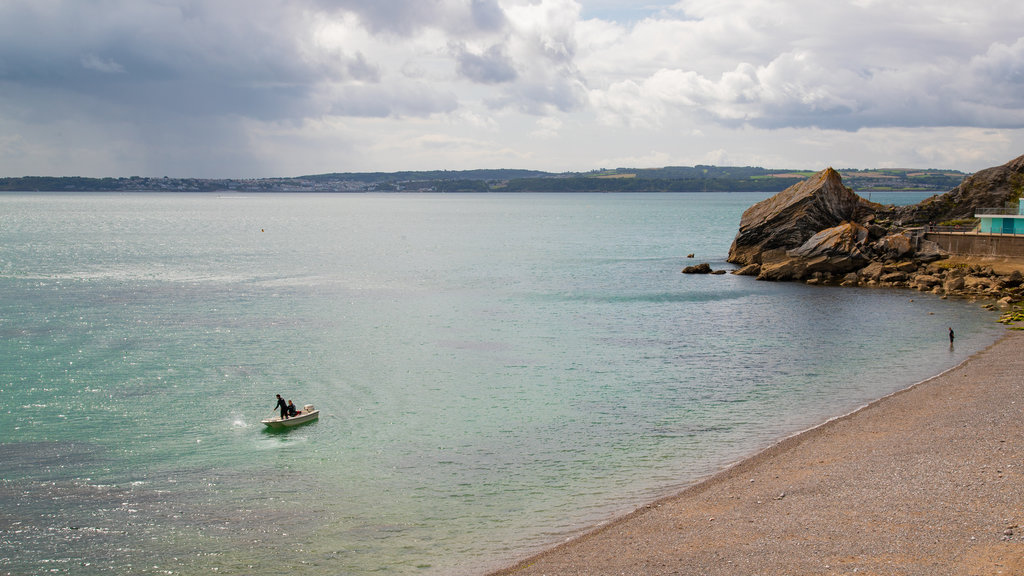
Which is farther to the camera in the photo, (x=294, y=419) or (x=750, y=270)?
(x=750, y=270)

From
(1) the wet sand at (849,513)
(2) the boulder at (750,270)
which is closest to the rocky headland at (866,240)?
(2) the boulder at (750,270)

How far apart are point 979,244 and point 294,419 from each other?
6429 centimetres

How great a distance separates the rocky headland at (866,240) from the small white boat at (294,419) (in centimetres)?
5336

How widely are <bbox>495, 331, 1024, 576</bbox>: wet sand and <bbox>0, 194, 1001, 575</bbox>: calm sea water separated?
5.91 ft

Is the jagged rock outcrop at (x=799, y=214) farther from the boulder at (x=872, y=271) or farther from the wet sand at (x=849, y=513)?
the wet sand at (x=849, y=513)

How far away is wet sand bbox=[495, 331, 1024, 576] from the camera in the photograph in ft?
56.3

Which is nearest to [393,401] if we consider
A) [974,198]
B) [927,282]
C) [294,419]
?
[294,419]

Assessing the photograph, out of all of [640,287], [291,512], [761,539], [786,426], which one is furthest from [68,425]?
[640,287]

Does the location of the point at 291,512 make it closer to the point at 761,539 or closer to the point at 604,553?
the point at 604,553

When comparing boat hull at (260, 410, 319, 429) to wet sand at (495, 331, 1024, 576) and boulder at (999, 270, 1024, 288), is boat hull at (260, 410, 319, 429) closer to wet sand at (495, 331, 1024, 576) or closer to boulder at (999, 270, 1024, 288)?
wet sand at (495, 331, 1024, 576)

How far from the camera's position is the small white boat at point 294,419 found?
3044cm

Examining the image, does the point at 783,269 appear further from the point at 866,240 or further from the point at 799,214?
the point at 866,240

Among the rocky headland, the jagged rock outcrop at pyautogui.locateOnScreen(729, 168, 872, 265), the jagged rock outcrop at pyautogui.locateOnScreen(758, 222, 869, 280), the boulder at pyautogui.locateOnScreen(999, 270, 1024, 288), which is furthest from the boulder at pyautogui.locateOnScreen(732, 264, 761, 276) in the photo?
the boulder at pyautogui.locateOnScreen(999, 270, 1024, 288)

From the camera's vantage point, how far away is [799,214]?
77250mm
